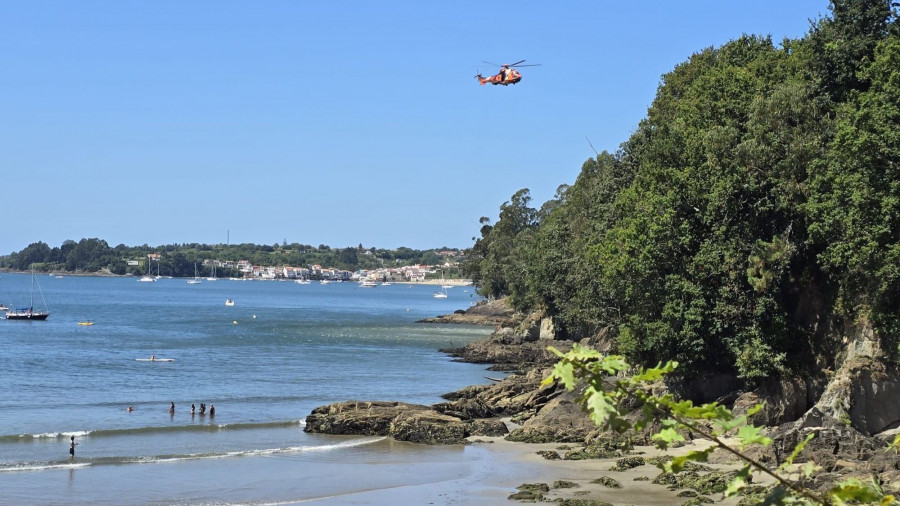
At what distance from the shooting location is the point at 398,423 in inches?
1667

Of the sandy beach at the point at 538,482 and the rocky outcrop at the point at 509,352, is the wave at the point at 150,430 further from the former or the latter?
the rocky outcrop at the point at 509,352

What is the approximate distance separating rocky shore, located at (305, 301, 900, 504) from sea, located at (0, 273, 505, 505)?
2013 millimetres

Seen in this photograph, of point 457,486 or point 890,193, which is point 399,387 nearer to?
point 457,486

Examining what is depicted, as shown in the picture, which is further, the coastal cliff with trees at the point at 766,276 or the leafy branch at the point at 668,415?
the coastal cliff with trees at the point at 766,276

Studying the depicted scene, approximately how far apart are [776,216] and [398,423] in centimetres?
1810

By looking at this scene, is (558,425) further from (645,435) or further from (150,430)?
(150,430)

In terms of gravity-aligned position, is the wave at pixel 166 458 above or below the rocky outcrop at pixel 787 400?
below

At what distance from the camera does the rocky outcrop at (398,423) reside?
135ft

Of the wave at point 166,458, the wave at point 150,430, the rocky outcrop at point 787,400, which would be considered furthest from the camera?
the wave at point 150,430

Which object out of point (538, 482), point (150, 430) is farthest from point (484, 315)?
point (538, 482)

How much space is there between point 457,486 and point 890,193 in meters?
17.1

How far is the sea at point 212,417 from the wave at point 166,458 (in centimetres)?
8

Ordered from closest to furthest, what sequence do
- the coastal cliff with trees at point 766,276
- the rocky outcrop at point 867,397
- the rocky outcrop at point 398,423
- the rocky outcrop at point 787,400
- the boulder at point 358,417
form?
the coastal cliff with trees at point 766,276, the rocky outcrop at point 867,397, the rocky outcrop at point 787,400, the rocky outcrop at point 398,423, the boulder at point 358,417

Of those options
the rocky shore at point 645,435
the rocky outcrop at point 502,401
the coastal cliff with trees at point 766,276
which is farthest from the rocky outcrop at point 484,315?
the coastal cliff with trees at point 766,276
